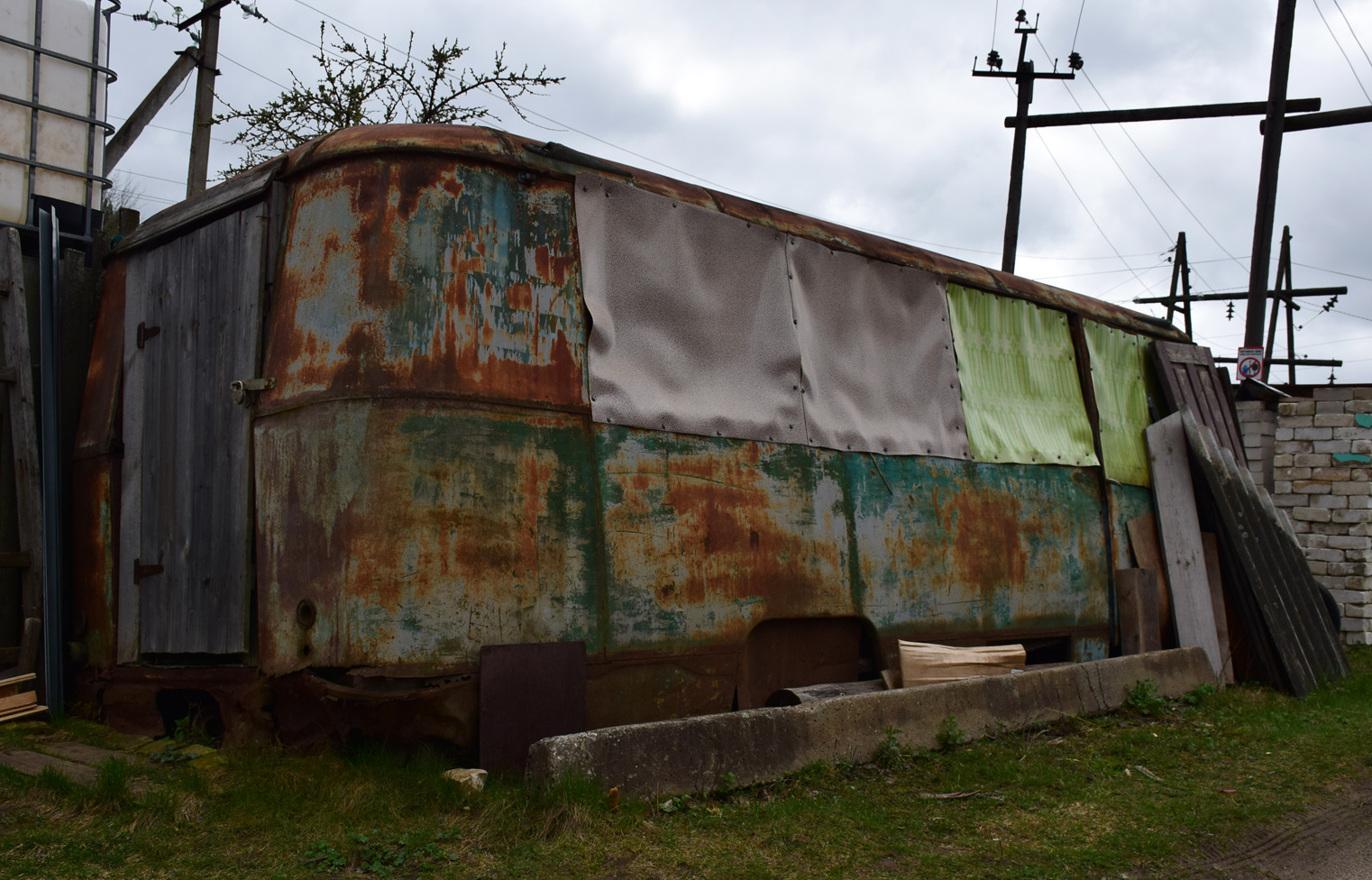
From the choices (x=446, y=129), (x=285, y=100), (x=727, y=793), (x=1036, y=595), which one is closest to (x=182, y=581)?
(x=446, y=129)

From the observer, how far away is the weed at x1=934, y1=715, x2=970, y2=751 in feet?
17.4

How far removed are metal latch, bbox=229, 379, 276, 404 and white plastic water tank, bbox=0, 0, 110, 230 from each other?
2.68 meters

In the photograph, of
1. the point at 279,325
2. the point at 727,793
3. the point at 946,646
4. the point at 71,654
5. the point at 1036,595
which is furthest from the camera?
the point at 1036,595

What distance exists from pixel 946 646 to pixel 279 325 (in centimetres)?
393

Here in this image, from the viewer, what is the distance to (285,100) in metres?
12.2

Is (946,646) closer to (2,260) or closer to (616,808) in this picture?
(616,808)

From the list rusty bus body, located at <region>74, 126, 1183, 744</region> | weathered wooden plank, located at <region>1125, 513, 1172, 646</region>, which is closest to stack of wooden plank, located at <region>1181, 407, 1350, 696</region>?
weathered wooden plank, located at <region>1125, 513, 1172, 646</region>

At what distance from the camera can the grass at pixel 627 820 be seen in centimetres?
351

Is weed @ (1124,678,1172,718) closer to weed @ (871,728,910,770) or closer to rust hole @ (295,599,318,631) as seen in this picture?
weed @ (871,728,910,770)

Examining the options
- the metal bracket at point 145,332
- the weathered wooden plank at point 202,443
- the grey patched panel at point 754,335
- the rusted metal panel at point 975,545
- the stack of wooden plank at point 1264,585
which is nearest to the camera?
the weathered wooden plank at point 202,443

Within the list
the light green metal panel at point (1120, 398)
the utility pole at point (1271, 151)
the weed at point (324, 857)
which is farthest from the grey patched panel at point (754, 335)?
the utility pole at point (1271, 151)

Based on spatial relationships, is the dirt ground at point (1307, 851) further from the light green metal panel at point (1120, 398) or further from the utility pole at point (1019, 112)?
the utility pole at point (1019, 112)

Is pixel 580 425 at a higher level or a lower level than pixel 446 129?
lower

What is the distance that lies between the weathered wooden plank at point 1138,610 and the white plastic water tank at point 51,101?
722 cm
